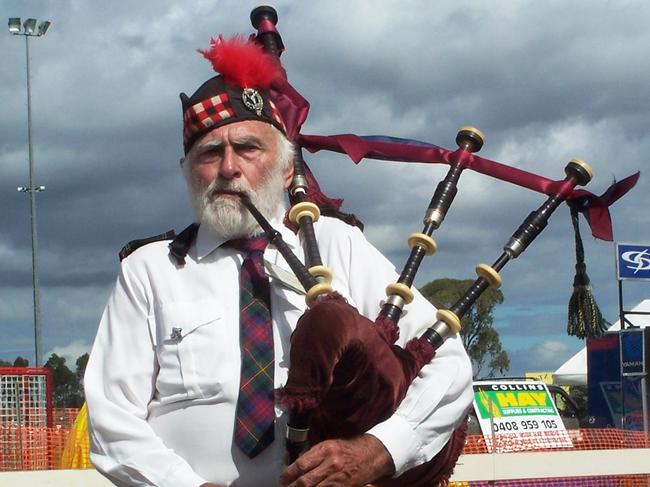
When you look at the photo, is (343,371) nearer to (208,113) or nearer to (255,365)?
(255,365)

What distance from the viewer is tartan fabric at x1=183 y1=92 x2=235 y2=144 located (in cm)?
242

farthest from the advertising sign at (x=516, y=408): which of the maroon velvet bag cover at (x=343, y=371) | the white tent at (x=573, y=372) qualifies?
the white tent at (x=573, y=372)

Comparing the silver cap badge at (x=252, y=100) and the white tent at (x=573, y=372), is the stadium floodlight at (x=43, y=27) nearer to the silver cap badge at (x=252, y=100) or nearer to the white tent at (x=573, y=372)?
the white tent at (x=573, y=372)

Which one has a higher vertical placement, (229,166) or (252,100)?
(252,100)

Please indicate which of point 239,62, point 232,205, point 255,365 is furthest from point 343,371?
point 239,62

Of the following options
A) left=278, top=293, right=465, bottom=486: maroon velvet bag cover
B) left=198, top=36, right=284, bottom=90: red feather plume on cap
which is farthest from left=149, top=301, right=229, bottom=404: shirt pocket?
left=198, top=36, right=284, bottom=90: red feather plume on cap

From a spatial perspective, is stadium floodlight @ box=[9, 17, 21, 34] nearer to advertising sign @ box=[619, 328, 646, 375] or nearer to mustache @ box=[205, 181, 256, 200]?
advertising sign @ box=[619, 328, 646, 375]

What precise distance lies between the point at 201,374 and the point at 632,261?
11.4 m

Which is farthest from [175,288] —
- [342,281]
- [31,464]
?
[31,464]

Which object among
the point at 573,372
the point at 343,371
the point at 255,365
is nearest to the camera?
the point at 343,371

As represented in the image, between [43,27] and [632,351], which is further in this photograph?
[43,27]

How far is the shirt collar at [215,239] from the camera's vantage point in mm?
2461

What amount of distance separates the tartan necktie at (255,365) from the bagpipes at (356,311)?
10cm

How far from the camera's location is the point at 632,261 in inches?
507
